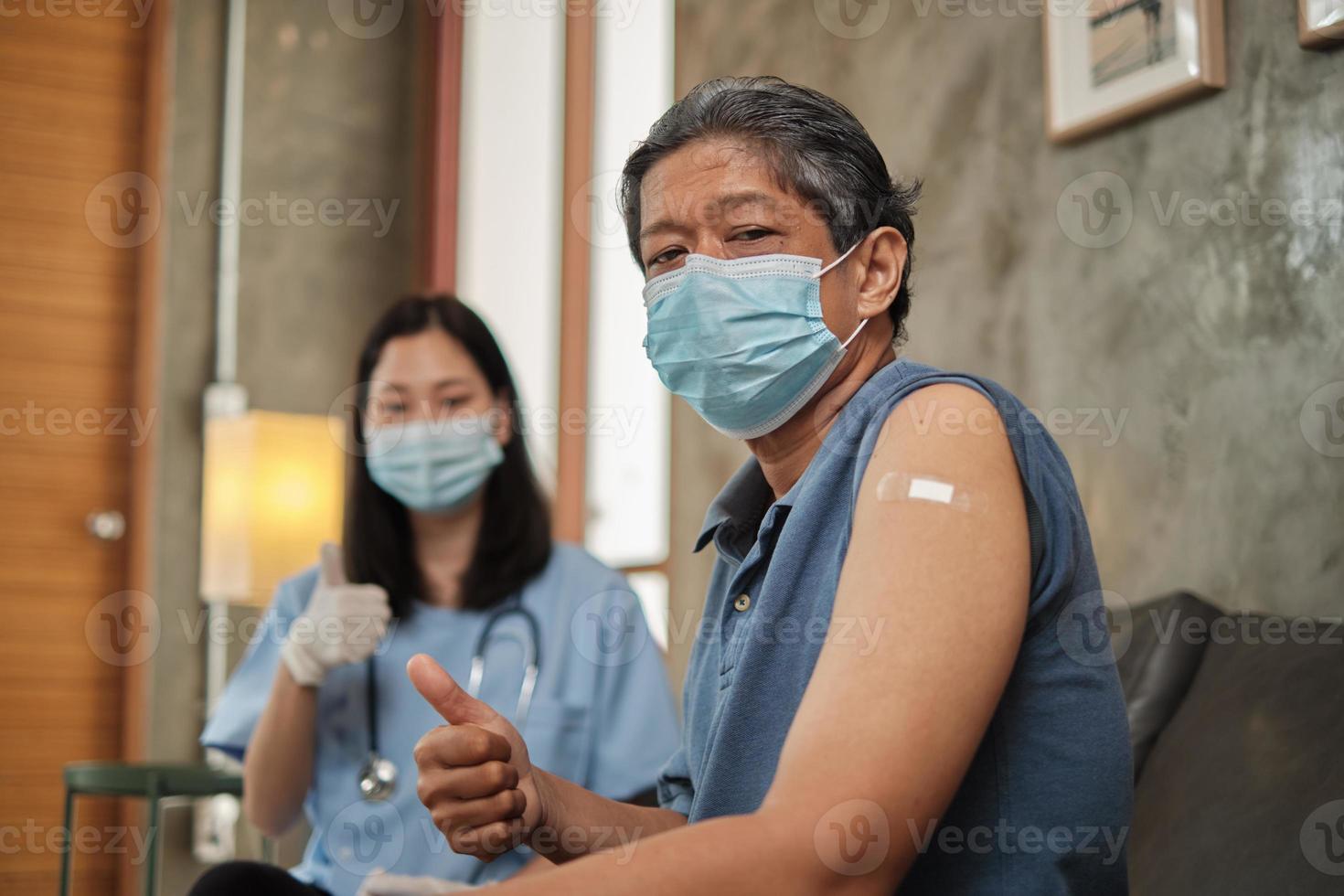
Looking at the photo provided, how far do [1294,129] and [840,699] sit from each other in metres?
1.31

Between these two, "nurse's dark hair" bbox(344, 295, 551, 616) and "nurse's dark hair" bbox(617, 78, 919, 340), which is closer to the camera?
"nurse's dark hair" bbox(617, 78, 919, 340)

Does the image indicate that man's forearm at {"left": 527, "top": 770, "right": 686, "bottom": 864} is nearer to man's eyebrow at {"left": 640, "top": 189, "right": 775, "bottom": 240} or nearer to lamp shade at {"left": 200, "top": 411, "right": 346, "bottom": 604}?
man's eyebrow at {"left": 640, "top": 189, "right": 775, "bottom": 240}

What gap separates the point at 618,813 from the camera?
1213 millimetres

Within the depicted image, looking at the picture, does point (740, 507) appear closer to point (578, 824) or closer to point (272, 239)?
point (578, 824)

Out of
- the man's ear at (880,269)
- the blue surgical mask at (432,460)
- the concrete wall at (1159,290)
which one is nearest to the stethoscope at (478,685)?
→ the blue surgical mask at (432,460)

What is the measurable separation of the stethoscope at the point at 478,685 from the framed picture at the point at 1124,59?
115 centimetres

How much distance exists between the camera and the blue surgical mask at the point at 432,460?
2.08 meters

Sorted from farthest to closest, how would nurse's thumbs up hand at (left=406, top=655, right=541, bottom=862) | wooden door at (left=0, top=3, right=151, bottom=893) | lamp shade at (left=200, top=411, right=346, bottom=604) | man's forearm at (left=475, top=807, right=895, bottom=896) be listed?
wooden door at (left=0, top=3, right=151, bottom=893) → lamp shade at (left=200, top=411, right=346, bottom=604) → nurse's thumbs up hand at (left=406, top=655, right=541, bottom=862) → man's forearm at (left=475, top=807, right=895, bottom=896)

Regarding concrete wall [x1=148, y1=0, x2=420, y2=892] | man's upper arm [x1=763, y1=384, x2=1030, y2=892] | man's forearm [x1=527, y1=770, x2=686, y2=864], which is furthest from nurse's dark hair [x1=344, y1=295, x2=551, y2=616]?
concrete wall [x1=148, y1=0, x2=420, y2=892]

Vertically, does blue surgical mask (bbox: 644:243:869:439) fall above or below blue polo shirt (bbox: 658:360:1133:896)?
above

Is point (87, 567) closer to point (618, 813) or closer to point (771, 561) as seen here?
point (618, 813)

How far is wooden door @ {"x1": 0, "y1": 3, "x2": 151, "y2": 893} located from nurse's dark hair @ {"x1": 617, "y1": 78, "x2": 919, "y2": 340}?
3.04 meters

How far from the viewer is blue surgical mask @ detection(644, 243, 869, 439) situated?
1160 mm

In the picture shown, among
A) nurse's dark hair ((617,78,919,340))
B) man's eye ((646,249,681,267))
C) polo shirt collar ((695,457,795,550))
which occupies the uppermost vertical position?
nurse's dark hair ((617,78,919,340))
